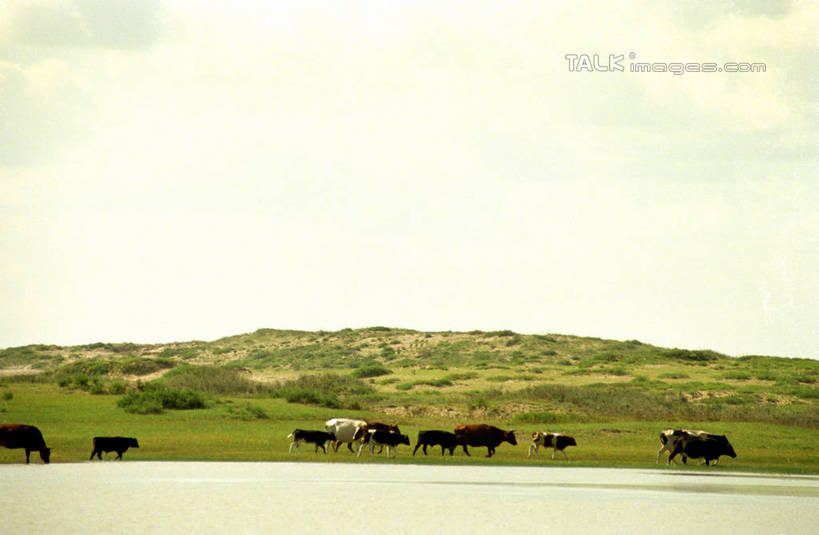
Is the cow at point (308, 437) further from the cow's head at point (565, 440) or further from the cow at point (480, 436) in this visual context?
the cow's head at point (565, 440)

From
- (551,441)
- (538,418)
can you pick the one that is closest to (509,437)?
(551,441)

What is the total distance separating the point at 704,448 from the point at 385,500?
18.1 m

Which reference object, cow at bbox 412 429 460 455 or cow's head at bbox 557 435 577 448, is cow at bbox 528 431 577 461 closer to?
cow's head at bbox 557 435 577 448

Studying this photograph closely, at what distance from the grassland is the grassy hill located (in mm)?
221

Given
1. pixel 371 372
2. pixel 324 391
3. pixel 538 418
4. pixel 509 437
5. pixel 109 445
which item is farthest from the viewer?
pixel 371 372

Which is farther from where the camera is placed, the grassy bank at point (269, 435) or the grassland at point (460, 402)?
the grassland at point (460, 402)

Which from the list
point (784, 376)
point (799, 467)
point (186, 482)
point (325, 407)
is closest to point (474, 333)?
point (784, 376)

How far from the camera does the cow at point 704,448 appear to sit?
36.6 metres

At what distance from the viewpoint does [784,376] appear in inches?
3182

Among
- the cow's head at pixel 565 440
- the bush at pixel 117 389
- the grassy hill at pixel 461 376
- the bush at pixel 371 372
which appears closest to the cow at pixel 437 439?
the cow's head at pixel 565 440

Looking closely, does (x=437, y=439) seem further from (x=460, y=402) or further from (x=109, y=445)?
(x=460, y=402)

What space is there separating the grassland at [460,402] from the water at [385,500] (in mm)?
5030

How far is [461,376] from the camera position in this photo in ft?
271

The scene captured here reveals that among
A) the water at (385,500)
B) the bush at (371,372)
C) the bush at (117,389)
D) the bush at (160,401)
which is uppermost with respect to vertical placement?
the bush at (371,372)
